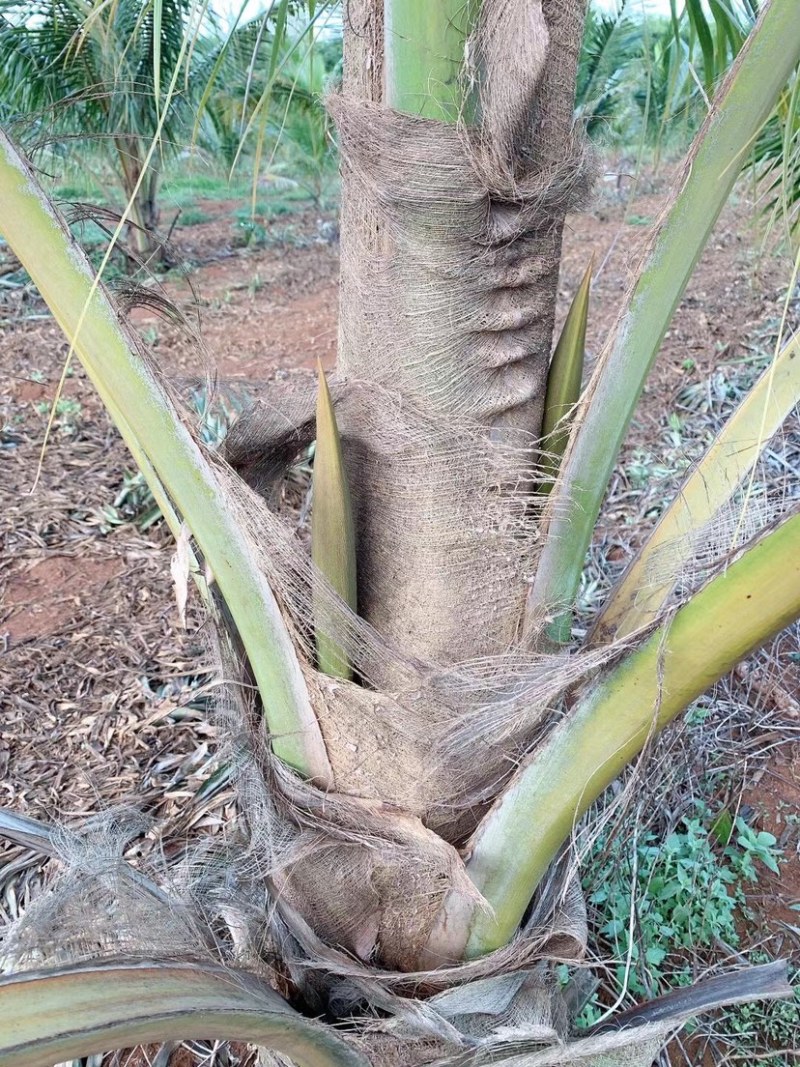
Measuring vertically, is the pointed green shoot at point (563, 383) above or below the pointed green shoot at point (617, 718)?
above

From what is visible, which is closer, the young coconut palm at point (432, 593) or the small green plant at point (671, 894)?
the young coconut palm at point (432, 593)

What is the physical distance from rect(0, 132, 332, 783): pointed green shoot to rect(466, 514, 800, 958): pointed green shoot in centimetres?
21

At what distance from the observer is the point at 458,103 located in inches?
27.1

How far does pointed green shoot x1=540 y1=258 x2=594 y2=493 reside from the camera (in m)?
0.85

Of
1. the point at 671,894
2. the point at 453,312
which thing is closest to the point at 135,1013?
the point at 453,312

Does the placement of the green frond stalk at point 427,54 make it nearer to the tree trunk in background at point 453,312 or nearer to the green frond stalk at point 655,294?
the tree trunk in background at point 453,312

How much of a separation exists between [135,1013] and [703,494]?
68 cm

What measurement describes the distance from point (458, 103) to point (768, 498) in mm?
427

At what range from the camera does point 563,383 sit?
34.3 inches

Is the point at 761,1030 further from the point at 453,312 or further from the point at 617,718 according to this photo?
the point at 453,312

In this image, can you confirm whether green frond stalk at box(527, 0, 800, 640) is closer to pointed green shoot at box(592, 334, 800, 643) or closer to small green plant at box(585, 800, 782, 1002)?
pointed green shoot at box(592, 334, 800, 643)

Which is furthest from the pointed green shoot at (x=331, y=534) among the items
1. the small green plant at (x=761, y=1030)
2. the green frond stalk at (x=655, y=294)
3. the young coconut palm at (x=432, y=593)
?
the small green plant at (x=761, y=1030)

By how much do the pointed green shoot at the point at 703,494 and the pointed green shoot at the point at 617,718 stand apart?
0.27ft

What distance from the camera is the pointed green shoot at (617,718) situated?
643 millimetres
